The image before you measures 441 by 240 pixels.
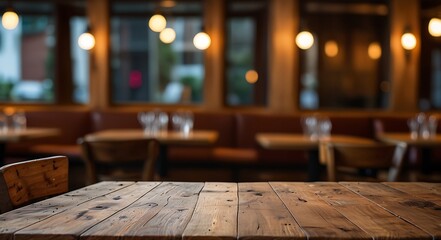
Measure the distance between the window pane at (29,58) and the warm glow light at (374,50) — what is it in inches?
175

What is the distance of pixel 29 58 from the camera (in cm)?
686

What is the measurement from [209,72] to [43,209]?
208 inches

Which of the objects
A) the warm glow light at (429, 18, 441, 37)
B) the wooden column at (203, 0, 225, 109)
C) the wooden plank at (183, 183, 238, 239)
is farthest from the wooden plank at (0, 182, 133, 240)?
the warm glow light at (429, 18, 441, 37)

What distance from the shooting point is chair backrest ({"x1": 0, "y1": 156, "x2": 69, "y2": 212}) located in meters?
1.48

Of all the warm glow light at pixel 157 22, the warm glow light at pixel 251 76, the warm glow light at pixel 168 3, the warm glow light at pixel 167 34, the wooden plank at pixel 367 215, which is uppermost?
the warm glow light at pixel 168 3

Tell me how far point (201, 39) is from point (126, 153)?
311cm

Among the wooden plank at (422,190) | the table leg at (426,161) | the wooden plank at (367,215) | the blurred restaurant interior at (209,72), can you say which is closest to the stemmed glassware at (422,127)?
the table leg at (426,161)

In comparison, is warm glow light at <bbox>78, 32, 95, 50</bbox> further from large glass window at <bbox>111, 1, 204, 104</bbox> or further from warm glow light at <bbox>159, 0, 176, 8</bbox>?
warm glow light at <bbox>159, 0, 176, 8</bbox>

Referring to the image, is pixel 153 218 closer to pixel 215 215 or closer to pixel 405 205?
pixel 215 215

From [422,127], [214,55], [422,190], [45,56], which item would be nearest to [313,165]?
[422,127]

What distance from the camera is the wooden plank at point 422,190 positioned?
1.60 meters

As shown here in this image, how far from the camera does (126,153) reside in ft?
9.92

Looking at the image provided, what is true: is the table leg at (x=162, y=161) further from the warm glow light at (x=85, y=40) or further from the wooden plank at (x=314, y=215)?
the wooden plank at (x=314, y=215)

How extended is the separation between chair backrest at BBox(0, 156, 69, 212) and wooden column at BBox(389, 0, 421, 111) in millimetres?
5442
